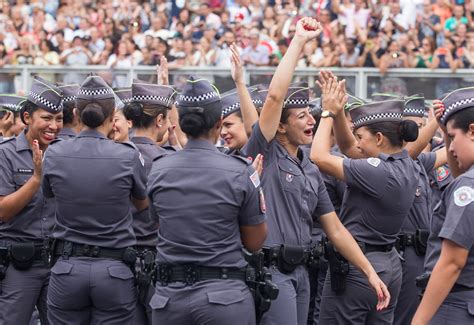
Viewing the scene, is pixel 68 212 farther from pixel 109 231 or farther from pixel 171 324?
pixel 171 324

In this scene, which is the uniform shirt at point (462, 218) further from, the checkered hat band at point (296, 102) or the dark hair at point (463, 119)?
the checkered hat band at point (296, 102)

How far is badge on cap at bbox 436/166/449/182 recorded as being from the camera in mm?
8789

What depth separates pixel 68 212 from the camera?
6891 mm

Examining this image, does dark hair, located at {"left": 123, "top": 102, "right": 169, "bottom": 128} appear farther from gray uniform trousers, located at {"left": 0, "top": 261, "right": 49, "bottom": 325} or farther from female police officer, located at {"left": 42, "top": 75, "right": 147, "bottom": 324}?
gray uniform trousers, located at {"left": 0, "top": 261, "right": 49, "bottom": 325}

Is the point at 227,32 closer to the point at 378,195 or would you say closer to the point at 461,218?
the point at 378,195

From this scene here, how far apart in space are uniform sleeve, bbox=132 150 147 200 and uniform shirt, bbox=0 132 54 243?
0.94 metres

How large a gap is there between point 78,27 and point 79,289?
13744 mm

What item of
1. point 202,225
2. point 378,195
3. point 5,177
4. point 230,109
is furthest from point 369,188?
point 5,177

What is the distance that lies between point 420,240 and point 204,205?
2922mm

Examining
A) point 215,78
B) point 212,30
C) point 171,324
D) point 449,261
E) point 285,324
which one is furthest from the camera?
point 212,30

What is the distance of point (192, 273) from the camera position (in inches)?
230

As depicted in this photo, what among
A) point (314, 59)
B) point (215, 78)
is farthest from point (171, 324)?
point (314, 59)

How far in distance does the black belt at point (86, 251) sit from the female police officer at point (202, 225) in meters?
1.03

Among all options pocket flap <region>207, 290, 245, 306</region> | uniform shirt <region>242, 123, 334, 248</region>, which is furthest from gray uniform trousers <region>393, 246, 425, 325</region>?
pocket flap <region>207, 290, 245, 306</region>
